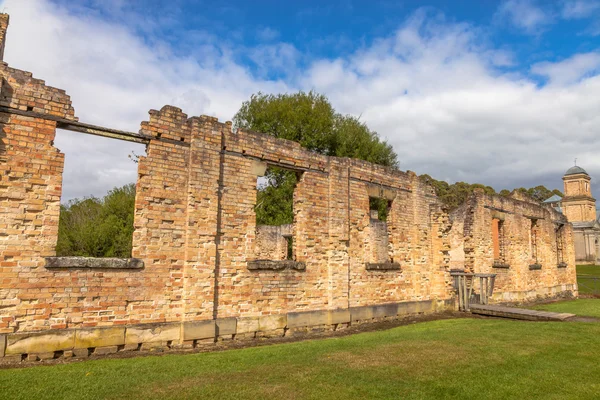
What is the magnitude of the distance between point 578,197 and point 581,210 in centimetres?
209

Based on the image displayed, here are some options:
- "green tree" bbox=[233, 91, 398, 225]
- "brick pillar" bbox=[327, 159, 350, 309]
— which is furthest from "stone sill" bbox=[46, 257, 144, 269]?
"green tree" bbox=[233, 91, 398, 225]

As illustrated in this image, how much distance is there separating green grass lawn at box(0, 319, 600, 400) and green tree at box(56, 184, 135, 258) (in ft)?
56.7

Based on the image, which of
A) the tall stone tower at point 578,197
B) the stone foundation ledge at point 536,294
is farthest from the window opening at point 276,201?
the tall stone tower at point 578,197

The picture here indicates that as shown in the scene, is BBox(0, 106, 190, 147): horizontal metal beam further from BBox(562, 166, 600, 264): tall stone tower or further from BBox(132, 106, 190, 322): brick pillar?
BBox(562, 166, 600, 264): tall stone tower

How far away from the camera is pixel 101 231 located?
23234 millimetres

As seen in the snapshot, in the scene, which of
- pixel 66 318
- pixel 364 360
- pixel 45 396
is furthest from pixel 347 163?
pixel 45 396

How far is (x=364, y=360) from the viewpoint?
7145 millimetres

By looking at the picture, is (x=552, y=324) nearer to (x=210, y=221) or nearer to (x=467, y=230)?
(x=467, y=230)

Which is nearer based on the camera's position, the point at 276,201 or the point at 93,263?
the point at 93,263

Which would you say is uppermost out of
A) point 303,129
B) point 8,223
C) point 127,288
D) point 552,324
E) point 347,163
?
point 303,129

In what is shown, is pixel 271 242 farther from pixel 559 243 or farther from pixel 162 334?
pixel 559 243

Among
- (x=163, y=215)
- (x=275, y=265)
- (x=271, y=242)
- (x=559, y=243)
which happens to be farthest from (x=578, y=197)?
(x=163, y=215)

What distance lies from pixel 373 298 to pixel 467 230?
7241mm

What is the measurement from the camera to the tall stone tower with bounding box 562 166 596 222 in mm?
65875
